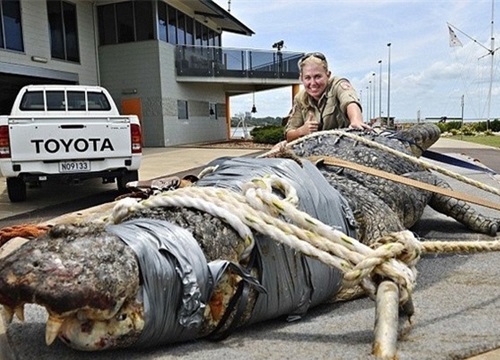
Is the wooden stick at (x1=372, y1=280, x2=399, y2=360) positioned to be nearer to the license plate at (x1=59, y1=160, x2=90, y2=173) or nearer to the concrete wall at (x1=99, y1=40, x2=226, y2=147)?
the license plate at (x1=59, y1=160, x2=90, y2=173)

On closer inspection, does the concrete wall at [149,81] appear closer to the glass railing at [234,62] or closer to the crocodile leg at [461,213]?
the glass railing at [234,62]

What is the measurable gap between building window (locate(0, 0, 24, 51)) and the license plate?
35.5 feet

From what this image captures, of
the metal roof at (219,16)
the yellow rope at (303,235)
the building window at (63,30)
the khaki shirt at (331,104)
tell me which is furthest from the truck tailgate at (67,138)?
the metal roof at (219,16)

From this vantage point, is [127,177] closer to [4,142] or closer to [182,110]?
[4,142]

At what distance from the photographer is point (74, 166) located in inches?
259

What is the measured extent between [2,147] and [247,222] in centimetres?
558

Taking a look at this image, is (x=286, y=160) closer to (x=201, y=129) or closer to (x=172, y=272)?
(x=172, y=272)

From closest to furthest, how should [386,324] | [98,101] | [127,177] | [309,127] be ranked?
[386,324], [309,127], [127,177], [98,101]

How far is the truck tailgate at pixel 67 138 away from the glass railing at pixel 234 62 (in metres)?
15.9

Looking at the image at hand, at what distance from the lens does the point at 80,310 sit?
1494 mm

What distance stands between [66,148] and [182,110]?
54.6 feet

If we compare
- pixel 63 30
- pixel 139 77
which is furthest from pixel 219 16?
pixel 63 30

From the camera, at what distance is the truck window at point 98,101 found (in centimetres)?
934

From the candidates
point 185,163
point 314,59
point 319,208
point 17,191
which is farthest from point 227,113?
point 319,208
